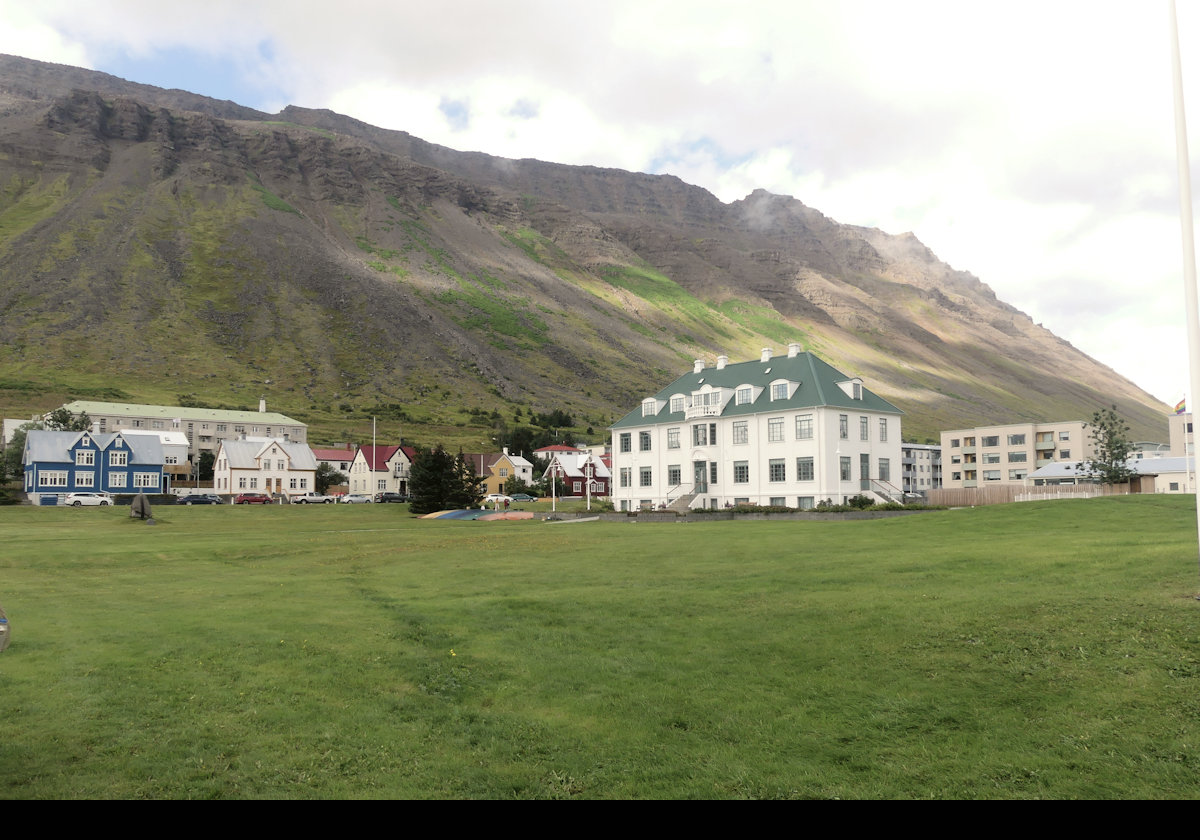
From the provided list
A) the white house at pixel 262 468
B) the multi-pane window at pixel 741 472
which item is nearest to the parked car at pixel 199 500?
the white house at pixel 262 468

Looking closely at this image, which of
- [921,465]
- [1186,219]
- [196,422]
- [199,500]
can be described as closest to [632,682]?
[1186,219]

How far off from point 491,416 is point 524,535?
508 feet

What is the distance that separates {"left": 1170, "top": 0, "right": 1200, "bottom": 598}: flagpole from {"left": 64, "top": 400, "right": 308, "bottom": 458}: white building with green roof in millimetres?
157362

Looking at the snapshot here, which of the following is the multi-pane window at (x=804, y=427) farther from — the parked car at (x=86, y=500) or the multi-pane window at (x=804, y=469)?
the parked car at (x=86, y=500)

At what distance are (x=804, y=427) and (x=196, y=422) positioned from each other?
13135 cm

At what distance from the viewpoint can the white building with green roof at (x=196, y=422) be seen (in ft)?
490

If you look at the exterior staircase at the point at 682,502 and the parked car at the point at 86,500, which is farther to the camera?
the parked car at the point at 86,500

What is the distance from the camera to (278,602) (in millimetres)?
20766

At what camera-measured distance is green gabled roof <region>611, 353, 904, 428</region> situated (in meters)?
67.1

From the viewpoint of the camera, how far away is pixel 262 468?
130375 mm

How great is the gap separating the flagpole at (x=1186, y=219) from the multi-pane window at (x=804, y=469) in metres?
51.8

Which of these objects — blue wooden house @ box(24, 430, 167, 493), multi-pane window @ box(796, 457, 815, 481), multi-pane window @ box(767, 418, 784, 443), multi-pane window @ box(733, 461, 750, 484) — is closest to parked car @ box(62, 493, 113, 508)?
blue wooden house @ box(24, 430, 167, 493)

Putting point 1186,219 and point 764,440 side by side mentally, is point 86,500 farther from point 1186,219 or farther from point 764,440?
point 1186,219
